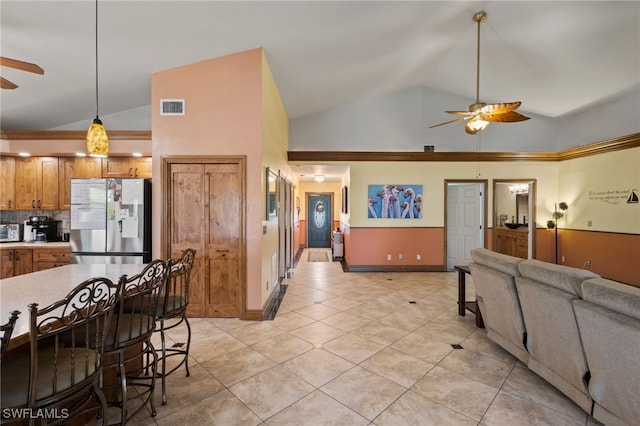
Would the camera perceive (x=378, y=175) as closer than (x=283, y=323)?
No

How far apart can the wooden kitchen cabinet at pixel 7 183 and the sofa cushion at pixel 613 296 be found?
691 cm

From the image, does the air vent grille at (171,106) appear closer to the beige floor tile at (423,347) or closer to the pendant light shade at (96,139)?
the pendant light shade at (96,139)

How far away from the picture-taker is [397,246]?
679 centimetres

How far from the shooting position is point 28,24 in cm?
257

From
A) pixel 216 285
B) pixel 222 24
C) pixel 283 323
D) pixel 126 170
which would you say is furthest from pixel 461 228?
pixel 126 170

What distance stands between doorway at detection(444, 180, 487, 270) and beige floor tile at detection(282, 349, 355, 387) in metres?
4.92

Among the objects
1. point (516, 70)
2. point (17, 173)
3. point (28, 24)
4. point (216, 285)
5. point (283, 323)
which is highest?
point (516, 70)

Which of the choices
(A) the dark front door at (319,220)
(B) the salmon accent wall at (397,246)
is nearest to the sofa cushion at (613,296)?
(B) the salmon accent wall at (397,246)

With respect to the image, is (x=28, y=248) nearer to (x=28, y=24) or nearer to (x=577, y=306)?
(x=28, y=24)

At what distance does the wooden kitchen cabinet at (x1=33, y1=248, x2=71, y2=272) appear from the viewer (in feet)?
13.8

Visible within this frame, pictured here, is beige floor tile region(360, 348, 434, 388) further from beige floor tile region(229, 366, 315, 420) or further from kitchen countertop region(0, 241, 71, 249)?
kitchen countertop region(0, 241, 71, 249)

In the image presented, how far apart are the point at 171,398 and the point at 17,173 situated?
464cm

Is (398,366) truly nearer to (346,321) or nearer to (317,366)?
(317,366)

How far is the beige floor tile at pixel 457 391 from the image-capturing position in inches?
83.2
